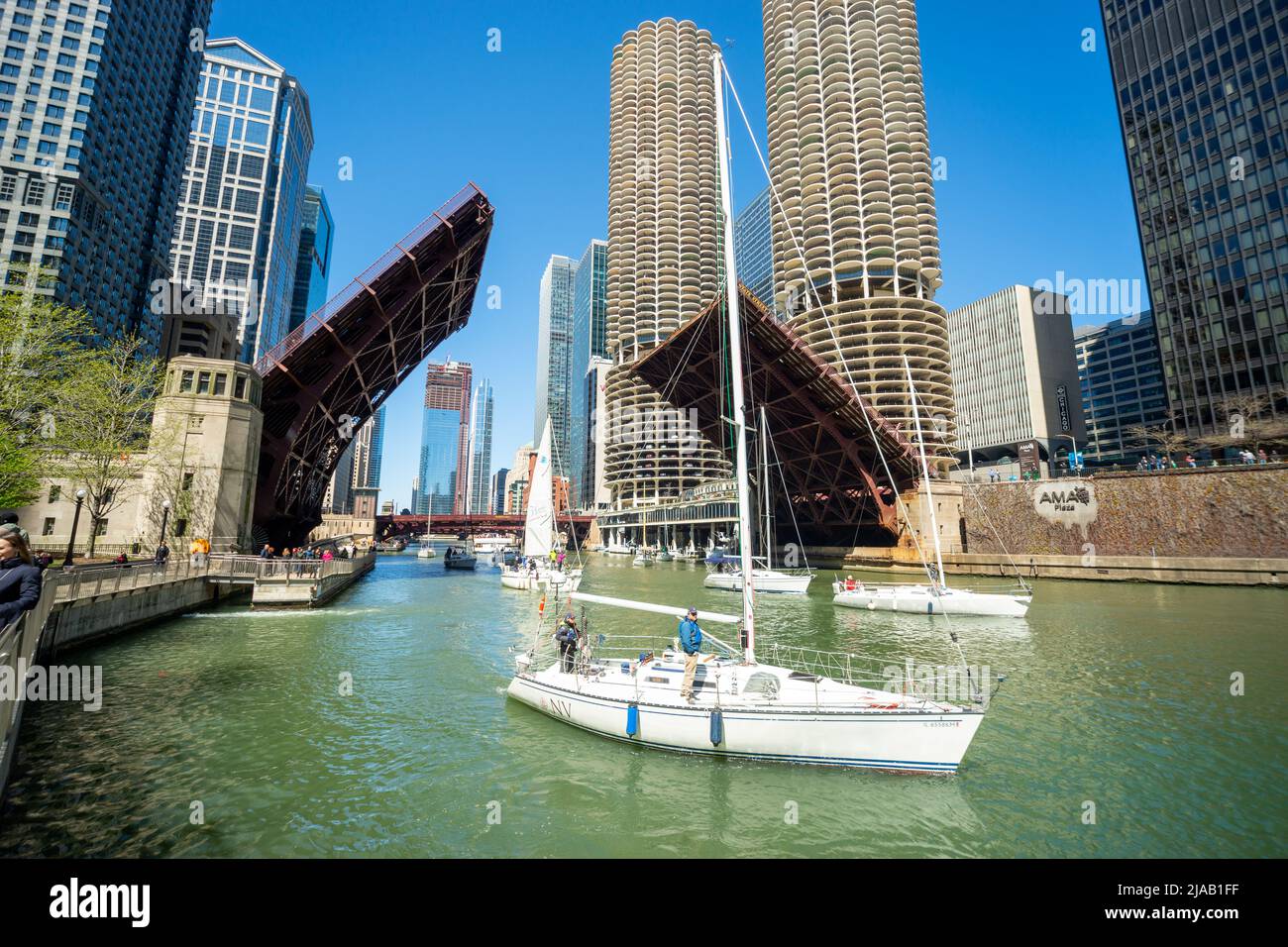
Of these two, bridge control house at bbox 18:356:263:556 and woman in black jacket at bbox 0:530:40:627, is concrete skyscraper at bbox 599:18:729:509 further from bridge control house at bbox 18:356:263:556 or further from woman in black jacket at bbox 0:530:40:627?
woman in black jacket at bbox 0:530:40:627

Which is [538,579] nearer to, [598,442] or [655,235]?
[598,442]

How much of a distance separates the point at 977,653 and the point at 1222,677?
6337 mm

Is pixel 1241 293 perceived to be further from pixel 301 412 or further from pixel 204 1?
pixel 204 1

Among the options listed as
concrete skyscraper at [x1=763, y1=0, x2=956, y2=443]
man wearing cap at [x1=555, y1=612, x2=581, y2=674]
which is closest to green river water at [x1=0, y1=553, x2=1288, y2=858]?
man wearing cap at [x1=555, y1=612, x2=581, y2=674]

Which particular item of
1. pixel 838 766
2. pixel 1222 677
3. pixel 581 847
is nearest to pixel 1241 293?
pixel 1222 677

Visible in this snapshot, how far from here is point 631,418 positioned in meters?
135

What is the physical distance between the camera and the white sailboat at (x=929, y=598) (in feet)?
96.5

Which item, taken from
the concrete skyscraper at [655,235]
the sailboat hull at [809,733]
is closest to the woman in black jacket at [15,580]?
the sailboat hull at [809,733]

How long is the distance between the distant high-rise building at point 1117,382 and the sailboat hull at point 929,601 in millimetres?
126819

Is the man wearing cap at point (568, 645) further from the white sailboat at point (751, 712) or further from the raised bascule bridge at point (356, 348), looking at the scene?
the raised bascule bridge at point (356, 348)

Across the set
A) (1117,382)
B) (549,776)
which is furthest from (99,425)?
(1117,382)

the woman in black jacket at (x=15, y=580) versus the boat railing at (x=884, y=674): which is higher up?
the woman in black jacket at (x=15, y=580)

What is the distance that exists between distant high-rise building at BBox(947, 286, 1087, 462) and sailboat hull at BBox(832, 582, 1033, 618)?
97505mm

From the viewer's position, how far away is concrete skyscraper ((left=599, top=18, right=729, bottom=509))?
13375 cm
